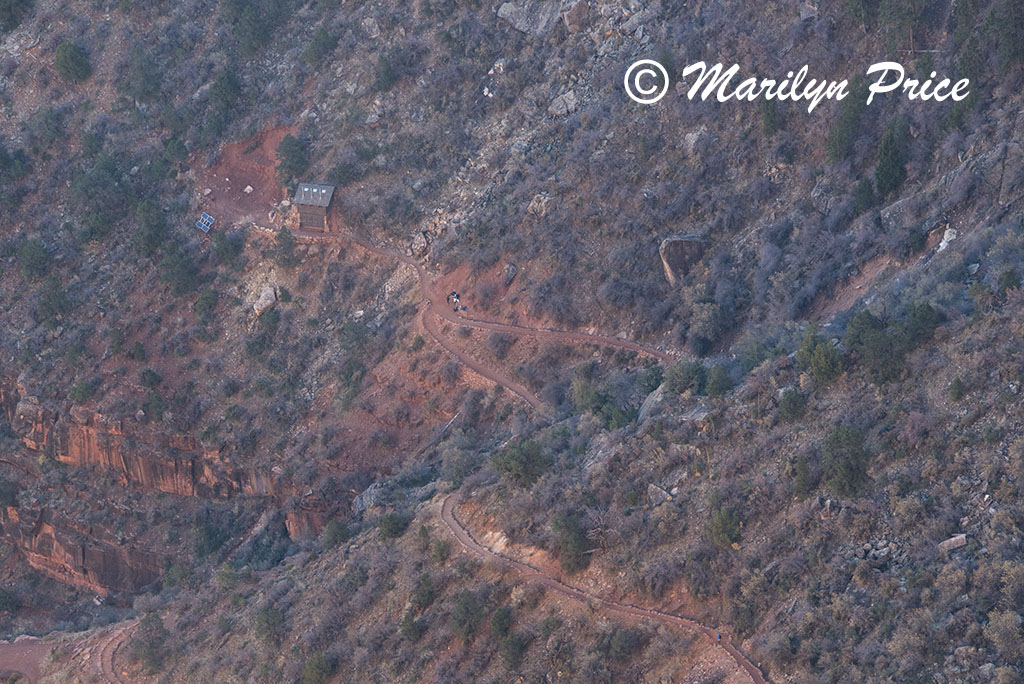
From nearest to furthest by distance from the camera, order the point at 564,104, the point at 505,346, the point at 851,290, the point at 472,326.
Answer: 1. the point at 851,290
2. the point at 505,346
3. the point at 472,326
4. the point at 564,104

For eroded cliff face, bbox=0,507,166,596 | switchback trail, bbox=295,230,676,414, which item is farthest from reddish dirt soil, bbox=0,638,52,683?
switchback trail, bbox=295,230,676,414

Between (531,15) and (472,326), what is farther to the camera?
(531,15)

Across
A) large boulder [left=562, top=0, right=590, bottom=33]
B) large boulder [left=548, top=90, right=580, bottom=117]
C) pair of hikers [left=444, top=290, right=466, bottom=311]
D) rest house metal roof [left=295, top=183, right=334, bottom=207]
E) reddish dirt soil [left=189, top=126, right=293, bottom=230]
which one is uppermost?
large boulder [left=562, top=0, right=590, bottom=33]

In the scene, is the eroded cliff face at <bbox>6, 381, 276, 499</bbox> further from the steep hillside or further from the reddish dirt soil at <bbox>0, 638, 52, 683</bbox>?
the reddish dirt soil at <bbox>0, 638, 52, 683</bbox>

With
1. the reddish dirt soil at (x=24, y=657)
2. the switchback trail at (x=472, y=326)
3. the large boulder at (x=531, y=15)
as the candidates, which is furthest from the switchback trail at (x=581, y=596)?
the large boulder at (x=531, y=15)

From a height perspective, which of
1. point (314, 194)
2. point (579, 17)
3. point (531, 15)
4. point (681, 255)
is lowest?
point (314, 194)

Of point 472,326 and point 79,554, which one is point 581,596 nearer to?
point 472,326

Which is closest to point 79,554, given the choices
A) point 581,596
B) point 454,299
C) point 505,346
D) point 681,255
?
point 454,299
